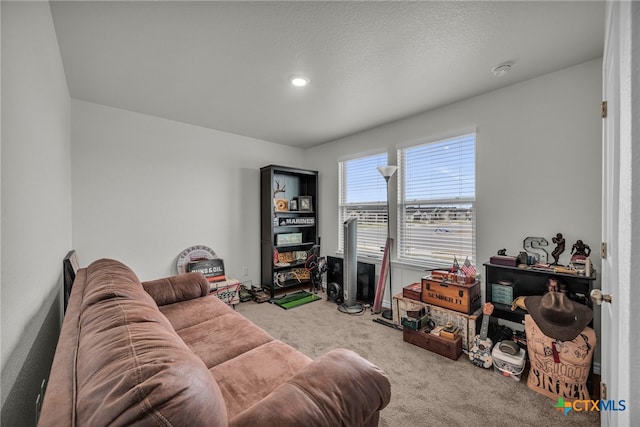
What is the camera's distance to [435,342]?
2.30 m

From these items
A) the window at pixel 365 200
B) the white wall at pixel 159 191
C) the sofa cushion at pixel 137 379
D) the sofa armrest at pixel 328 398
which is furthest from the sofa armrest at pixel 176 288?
the window at pixel 365 200

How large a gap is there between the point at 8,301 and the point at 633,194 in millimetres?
1849

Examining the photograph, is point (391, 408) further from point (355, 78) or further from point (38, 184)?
point (355, 78)

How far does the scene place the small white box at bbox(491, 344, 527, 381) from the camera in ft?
6.32

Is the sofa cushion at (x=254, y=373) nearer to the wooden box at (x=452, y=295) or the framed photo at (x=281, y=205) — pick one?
the wooden box at (x=452, y=295)

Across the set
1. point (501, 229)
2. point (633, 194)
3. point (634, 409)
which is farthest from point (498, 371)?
point (633, 194)

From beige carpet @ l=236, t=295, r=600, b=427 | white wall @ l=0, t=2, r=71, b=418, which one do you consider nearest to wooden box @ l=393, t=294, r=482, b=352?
beige carpet @ l=236, t=295, r=600, b=427

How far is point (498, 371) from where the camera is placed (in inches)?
79.5

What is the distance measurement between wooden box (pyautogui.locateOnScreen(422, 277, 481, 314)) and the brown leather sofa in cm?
165

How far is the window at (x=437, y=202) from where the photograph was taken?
2785 millimetres

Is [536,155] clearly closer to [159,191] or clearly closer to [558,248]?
[558,248]

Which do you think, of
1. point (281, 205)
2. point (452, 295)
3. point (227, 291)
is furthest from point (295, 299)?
point (452, 295)

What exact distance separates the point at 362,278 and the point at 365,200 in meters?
1.15

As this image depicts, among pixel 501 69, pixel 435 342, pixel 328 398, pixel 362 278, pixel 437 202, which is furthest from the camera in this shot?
pixel 362 278
